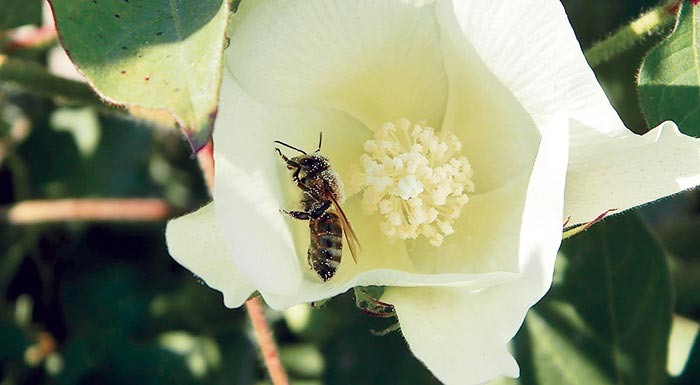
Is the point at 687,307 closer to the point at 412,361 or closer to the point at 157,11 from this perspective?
the point at 412,361

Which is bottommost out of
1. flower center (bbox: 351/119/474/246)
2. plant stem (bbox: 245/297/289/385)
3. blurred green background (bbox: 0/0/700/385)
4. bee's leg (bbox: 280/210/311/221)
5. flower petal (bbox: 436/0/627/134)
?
blurred green background (bbox: 0/0/700/385)

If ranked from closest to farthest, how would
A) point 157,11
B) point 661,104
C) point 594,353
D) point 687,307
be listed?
point 157,11, point 661,104, point 594,353, point 687,307

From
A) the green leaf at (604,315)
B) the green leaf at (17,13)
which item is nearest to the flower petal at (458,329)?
the green leaf at (604,315)

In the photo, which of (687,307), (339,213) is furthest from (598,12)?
(339,213)

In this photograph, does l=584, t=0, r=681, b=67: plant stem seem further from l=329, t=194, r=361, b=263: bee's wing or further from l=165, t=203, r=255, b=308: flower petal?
l=165, t=203, r=255, b=308: flower petal

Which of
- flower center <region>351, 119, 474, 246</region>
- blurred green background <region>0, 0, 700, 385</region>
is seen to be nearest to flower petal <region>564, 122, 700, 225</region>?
flower center <region>351, 119, 474, 246</region>

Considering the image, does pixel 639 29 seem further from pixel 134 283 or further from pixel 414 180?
pixel 134 283
